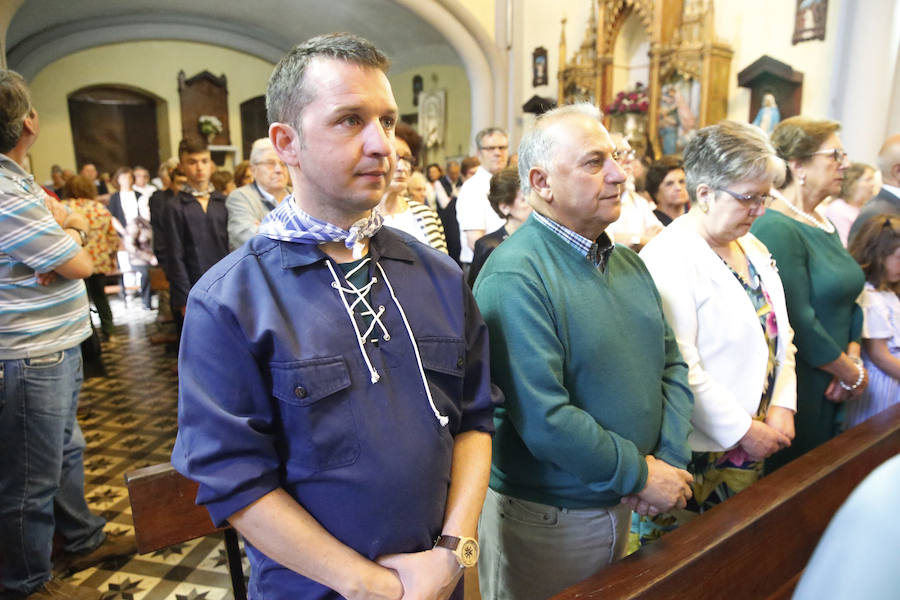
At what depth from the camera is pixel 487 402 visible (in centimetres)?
123

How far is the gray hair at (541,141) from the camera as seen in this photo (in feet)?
4.98

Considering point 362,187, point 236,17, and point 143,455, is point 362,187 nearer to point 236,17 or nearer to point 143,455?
point 143,455

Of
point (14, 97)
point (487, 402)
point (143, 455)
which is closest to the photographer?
point (487, 402)

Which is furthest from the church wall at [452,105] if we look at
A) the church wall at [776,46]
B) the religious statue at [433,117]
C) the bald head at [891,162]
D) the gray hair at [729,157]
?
the gray hair at [729,157]

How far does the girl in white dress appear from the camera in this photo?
8.31 feet

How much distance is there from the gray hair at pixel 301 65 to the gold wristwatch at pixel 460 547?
0.77 metres

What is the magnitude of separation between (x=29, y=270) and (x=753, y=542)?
223 cm

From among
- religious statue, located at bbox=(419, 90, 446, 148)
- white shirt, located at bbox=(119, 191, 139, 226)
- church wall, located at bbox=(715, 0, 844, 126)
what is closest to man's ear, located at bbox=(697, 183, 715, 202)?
church wall, located at bbox=(715, 0, 844, 126)

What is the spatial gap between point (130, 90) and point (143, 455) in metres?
12.2

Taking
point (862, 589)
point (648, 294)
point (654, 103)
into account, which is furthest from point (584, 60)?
point (862, 589)

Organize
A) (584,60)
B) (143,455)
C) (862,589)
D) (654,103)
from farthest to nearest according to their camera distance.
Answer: (584,60) < (654,103) < (143,455) < (862,589)

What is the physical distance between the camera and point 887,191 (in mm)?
3111

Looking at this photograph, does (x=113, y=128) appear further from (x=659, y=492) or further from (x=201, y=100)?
(x=659, y=492)

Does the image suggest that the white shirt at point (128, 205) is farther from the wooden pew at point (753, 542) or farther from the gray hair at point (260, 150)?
the wooden pew at point (753, 542)
